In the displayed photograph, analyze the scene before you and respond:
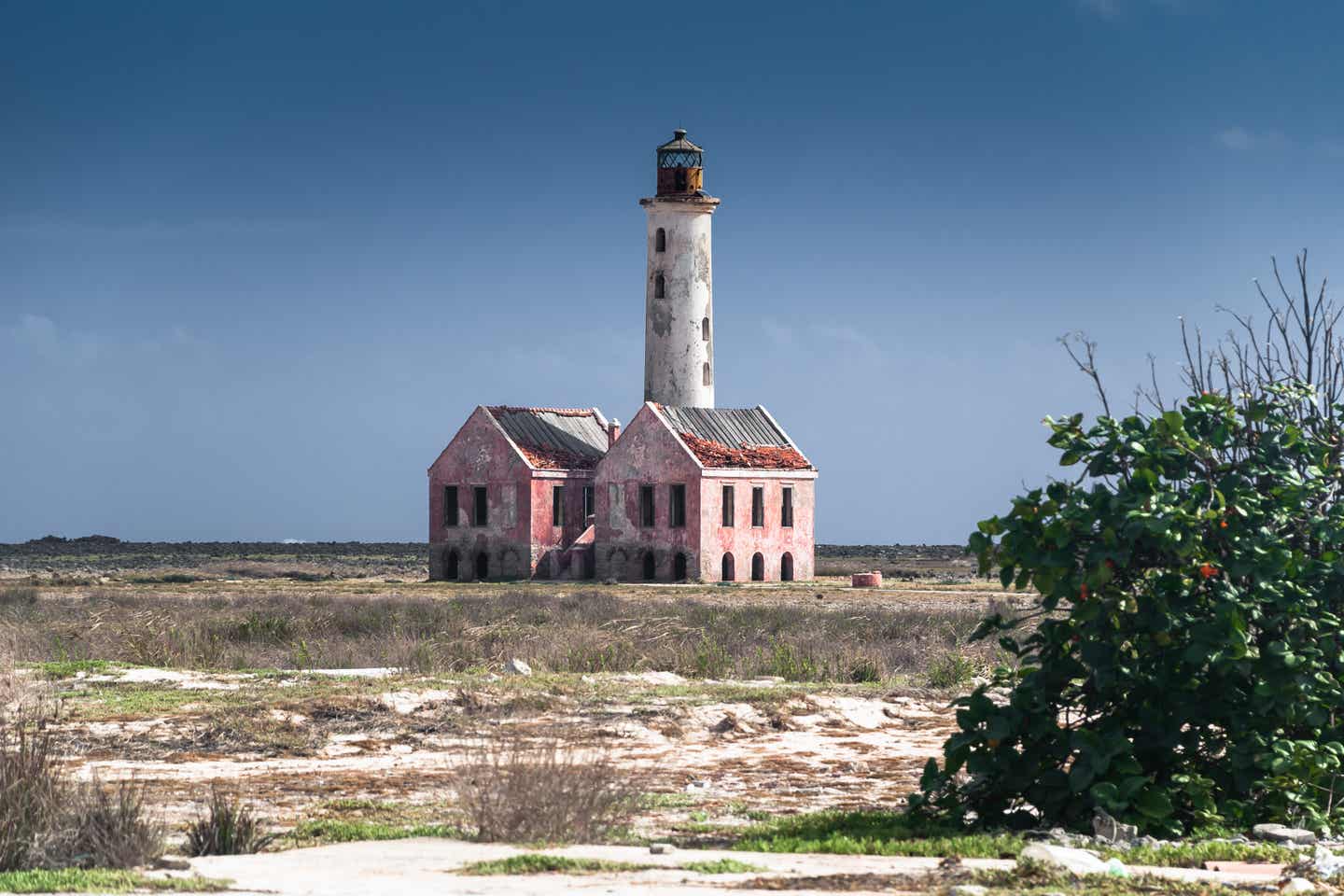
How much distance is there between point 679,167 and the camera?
56125 mm

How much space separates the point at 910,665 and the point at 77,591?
2531 cm

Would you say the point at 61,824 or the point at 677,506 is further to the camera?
the point at 677,506

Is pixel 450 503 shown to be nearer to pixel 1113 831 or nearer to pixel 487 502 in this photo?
pixel 487 502

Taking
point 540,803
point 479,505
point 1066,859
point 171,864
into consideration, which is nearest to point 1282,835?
point 1066,859

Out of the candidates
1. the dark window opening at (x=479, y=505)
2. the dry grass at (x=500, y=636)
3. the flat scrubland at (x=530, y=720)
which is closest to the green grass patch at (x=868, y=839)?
the flat scrubland at (x=530, y=720)

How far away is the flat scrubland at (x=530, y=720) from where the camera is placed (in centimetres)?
1112

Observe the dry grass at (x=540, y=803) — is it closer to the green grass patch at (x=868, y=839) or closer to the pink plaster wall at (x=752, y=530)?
the green grass patch at (x=868, y=839)

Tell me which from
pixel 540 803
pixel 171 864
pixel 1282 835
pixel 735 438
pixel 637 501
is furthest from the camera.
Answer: pixel 735 438

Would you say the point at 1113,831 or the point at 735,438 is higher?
the point at 735,438

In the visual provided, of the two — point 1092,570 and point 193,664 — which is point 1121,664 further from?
point 193,664

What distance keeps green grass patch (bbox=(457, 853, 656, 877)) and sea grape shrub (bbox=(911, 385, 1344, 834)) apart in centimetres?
260

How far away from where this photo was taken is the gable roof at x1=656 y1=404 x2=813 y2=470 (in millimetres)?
50938

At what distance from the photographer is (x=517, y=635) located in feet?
84.4

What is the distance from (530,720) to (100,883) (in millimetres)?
8089
